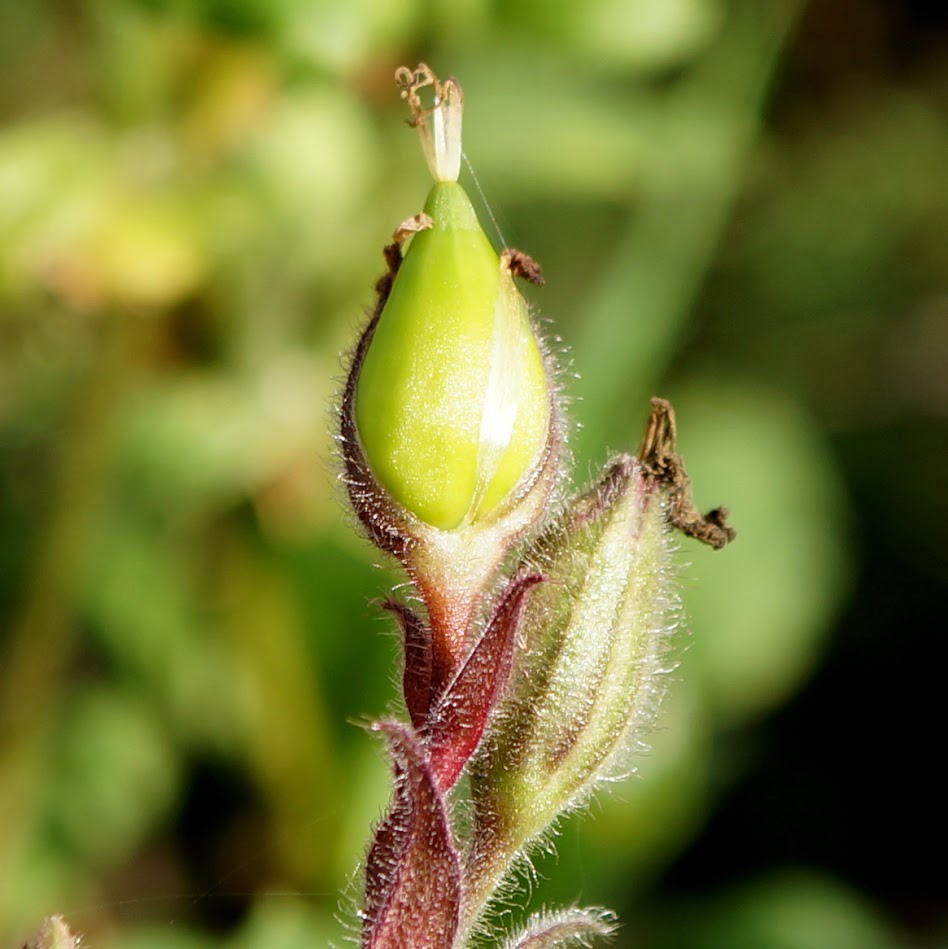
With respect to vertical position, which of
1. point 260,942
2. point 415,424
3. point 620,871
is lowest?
point 260,942

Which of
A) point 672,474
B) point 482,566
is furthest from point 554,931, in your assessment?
point 672,474

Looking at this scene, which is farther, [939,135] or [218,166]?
[939,135]

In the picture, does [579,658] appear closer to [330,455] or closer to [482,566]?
[482,566]

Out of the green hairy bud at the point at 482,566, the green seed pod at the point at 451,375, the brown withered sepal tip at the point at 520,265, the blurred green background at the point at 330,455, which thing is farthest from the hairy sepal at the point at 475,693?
the blurred green background at the point at 330,455

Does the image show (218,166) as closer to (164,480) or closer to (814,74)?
(164,480)

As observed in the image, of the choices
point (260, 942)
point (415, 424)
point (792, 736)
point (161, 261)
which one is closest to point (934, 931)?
point (792, 736)

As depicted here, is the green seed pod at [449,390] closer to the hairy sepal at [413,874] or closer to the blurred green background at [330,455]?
the hairy sepal at [413,874]

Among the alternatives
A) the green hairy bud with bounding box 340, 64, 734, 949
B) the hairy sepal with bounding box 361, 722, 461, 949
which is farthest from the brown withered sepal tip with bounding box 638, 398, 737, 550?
the hairy sepal with bounding box 361, 722, 461, 949

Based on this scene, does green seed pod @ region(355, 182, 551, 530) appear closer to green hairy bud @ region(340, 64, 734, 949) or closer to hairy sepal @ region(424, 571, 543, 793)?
green hairy bud @ region(340, 64, 734, 949)
